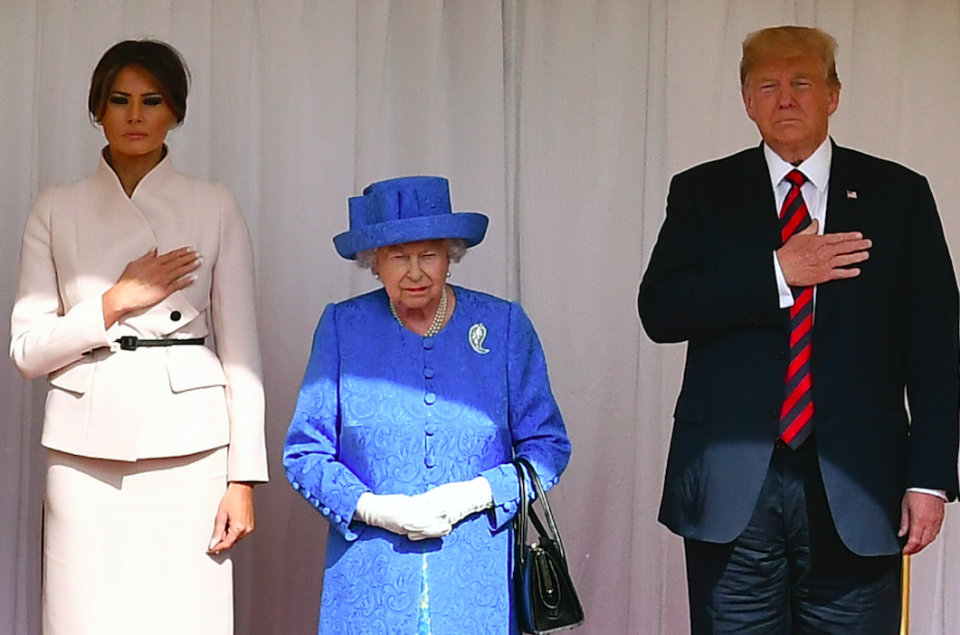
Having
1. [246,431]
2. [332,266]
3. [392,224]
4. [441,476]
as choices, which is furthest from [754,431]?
[332,266]

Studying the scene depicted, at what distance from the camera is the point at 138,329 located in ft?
9.23

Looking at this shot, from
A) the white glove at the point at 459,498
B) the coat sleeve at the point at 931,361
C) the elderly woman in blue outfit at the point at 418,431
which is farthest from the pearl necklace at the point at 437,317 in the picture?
the coat sleeve at the point at 931,361

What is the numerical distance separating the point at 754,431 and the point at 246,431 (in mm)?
1081

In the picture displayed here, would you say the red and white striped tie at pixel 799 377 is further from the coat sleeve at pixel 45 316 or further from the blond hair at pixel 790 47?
the coat sleeve at pixel 45 316

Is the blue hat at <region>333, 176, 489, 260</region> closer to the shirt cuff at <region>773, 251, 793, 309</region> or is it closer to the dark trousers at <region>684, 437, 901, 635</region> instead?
the shirt cuff at <region>773, 251, 793, 309</region>

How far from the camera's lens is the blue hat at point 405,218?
263 cm

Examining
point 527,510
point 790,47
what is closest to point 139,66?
point 527,510

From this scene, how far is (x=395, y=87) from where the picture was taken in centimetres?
381

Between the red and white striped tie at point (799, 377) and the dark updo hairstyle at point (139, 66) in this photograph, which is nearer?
the red and white striped tie at point (799, 377)

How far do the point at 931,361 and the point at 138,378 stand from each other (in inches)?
63.0

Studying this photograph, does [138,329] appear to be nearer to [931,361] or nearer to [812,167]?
[812,167]

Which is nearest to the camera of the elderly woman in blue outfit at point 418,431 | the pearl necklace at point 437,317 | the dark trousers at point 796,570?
the dark trousers at point 796,570

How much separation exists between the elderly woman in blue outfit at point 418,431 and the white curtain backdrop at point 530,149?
106 cm

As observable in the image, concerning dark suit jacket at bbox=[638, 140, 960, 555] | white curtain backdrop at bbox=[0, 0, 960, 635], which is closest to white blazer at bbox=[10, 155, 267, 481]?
white curtain backdrop at bbox=[0, 0, 960, 635]
